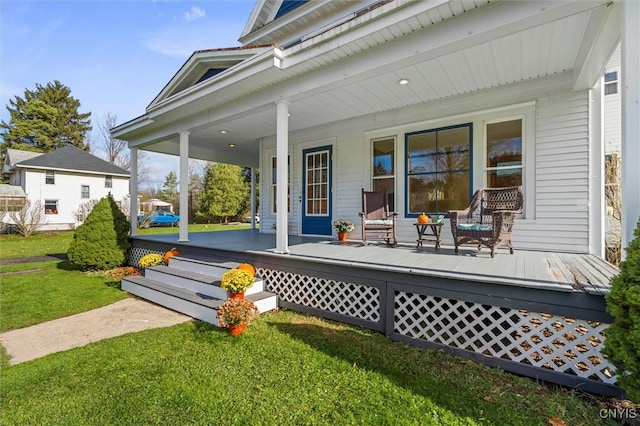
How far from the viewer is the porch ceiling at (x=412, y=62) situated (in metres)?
2.69

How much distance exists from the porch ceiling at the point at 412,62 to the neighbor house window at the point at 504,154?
0.67 metres

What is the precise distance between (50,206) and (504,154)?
22.7 m

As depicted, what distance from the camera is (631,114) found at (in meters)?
2.17

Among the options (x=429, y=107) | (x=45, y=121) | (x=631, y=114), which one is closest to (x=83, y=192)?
(x=45, y=121)

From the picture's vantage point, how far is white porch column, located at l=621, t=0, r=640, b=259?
2150 mm

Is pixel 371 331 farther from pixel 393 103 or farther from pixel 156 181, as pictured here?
pixel 156 181

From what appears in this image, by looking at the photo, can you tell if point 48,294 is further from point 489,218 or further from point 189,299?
point 489,218

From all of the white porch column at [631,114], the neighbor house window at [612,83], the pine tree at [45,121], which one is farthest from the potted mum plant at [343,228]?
the pine tree at [45,121]

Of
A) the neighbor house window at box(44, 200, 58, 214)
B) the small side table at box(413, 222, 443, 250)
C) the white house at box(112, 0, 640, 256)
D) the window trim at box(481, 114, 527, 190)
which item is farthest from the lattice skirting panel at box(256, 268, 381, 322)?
the neighbor house window at box(44, 200, 58, 214)

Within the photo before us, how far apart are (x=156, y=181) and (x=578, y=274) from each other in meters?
36.9

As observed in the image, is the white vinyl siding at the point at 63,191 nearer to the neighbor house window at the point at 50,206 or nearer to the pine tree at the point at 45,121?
the neighbor house window at the point at 50,206

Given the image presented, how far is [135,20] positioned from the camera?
6270 millimetres

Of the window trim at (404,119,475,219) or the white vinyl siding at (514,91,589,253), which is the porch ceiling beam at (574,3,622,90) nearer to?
the white vinyl siding at (514,91,589,253)
